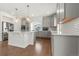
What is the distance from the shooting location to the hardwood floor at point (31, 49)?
231cm

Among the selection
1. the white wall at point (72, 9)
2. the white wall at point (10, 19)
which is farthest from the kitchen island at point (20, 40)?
the white wall at point (72, 9)

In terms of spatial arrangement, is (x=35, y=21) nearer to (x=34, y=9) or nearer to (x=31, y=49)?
(x=34, y=9)

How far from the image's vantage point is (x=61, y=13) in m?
2.07

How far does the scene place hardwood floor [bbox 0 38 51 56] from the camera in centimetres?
231

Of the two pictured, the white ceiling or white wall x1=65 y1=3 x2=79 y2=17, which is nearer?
white wall x1=65 y1=3 x2=79 y2=17

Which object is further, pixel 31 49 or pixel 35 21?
pixel 31 49

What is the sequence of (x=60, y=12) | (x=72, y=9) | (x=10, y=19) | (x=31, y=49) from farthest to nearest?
(x=31, y=49) < (x=10, y=19) < (x=60, y=12) < (x=72, y=9)

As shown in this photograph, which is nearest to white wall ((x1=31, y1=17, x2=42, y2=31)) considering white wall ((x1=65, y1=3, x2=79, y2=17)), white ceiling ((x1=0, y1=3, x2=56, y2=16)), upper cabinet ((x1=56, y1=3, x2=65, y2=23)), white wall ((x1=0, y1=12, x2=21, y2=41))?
white ceiling ((x1=0, y1=3, x2=56, y2=16))

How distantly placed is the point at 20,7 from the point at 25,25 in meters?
0.43

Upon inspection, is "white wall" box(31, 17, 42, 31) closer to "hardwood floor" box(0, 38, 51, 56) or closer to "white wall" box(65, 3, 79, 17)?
"hardwood floor" box(0, 38, 51, 56)

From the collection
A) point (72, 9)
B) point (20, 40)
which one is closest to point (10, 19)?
point (20, 40)

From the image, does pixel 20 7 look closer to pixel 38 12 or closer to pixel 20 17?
pixel 20 17

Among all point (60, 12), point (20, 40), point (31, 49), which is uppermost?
point (60, 12)

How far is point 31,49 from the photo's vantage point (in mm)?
2633
